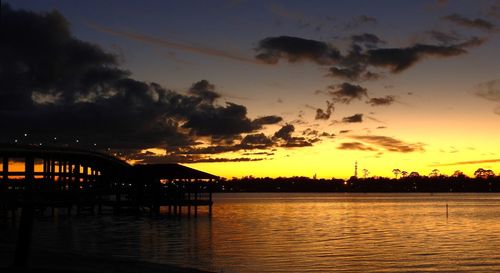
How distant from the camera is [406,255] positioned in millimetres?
35094

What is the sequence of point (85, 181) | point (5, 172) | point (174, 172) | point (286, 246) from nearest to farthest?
point (286, 246) < point (5, 172) < point (174, 172) < point (85, 181)

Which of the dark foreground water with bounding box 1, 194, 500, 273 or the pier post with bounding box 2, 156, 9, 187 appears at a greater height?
the pier post with bounding box 2, 156, 9, 187

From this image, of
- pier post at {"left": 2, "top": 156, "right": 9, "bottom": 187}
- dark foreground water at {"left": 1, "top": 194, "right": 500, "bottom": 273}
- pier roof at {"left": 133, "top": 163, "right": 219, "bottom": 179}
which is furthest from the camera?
pier roof at {"left": 133, "top": 163, "right": 219, "bottom": 179}

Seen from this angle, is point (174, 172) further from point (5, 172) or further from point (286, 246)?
point (286, 246)

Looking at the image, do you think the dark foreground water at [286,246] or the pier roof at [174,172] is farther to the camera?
the pier roof at [174,172]

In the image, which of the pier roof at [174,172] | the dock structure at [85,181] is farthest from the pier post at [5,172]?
the pier roof at [174,172]

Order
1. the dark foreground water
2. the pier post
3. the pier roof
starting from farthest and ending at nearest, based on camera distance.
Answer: the pier roof, the pier post, the dark foreground water

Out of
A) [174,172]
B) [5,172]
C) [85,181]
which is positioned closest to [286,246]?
[174,172]

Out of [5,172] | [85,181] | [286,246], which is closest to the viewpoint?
[286,246]

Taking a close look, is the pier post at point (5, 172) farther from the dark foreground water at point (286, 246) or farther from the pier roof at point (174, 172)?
the pier roof at point (174, 172)

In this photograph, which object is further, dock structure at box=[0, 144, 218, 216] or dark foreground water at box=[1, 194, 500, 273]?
dock structure at box=[0, 144, 218, 216]

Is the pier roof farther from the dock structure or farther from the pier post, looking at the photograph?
the pier post

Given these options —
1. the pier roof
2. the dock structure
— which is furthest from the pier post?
the pier roof

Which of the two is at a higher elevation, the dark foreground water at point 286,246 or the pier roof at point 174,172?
the pier roof at point 174,172
